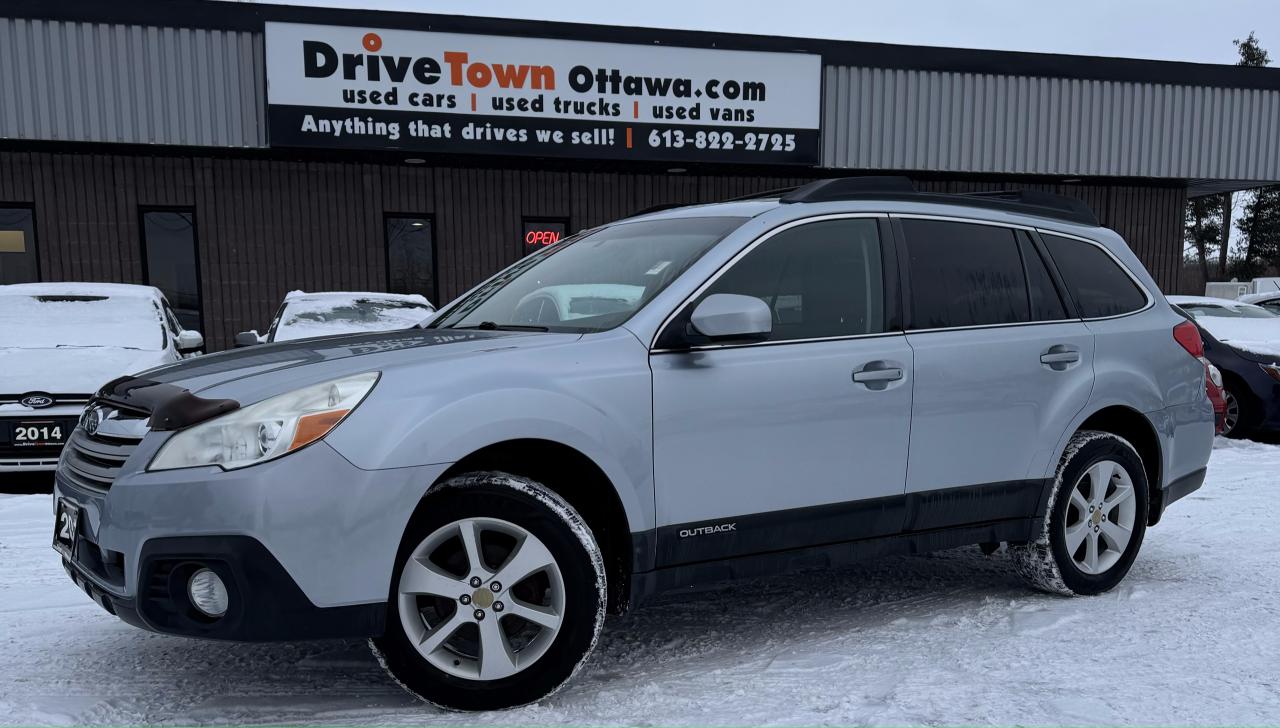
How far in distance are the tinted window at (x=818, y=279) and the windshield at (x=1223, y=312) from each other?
27.3 ft

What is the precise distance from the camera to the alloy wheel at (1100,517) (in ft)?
14.5

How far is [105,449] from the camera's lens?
3.11 metres

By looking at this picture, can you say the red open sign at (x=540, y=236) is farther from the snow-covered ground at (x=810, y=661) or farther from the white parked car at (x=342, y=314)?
the snow-covered ground at (x=810, y=661)

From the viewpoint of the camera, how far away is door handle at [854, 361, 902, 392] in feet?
12.2

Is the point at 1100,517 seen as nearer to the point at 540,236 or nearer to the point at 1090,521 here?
the point at 1090,521

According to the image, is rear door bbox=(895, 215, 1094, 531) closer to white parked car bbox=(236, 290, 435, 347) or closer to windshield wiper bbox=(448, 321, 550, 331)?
windshield wiper bbox=(448, 321, 550, 331)

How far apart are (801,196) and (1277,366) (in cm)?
770

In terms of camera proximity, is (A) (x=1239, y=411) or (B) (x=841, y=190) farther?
(A) (x=1239, y=411)

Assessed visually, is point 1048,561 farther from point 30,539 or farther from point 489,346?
point 30,539

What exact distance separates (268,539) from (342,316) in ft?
23.5

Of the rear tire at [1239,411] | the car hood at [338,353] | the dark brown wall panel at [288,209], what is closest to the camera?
the car hood at [338,353]

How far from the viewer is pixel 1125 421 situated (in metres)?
4.65

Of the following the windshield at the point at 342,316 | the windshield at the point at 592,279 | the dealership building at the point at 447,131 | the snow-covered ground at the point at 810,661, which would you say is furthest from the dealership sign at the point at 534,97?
the windshield at the point at 592,279

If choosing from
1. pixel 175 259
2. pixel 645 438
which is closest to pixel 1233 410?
pixel 645 438
